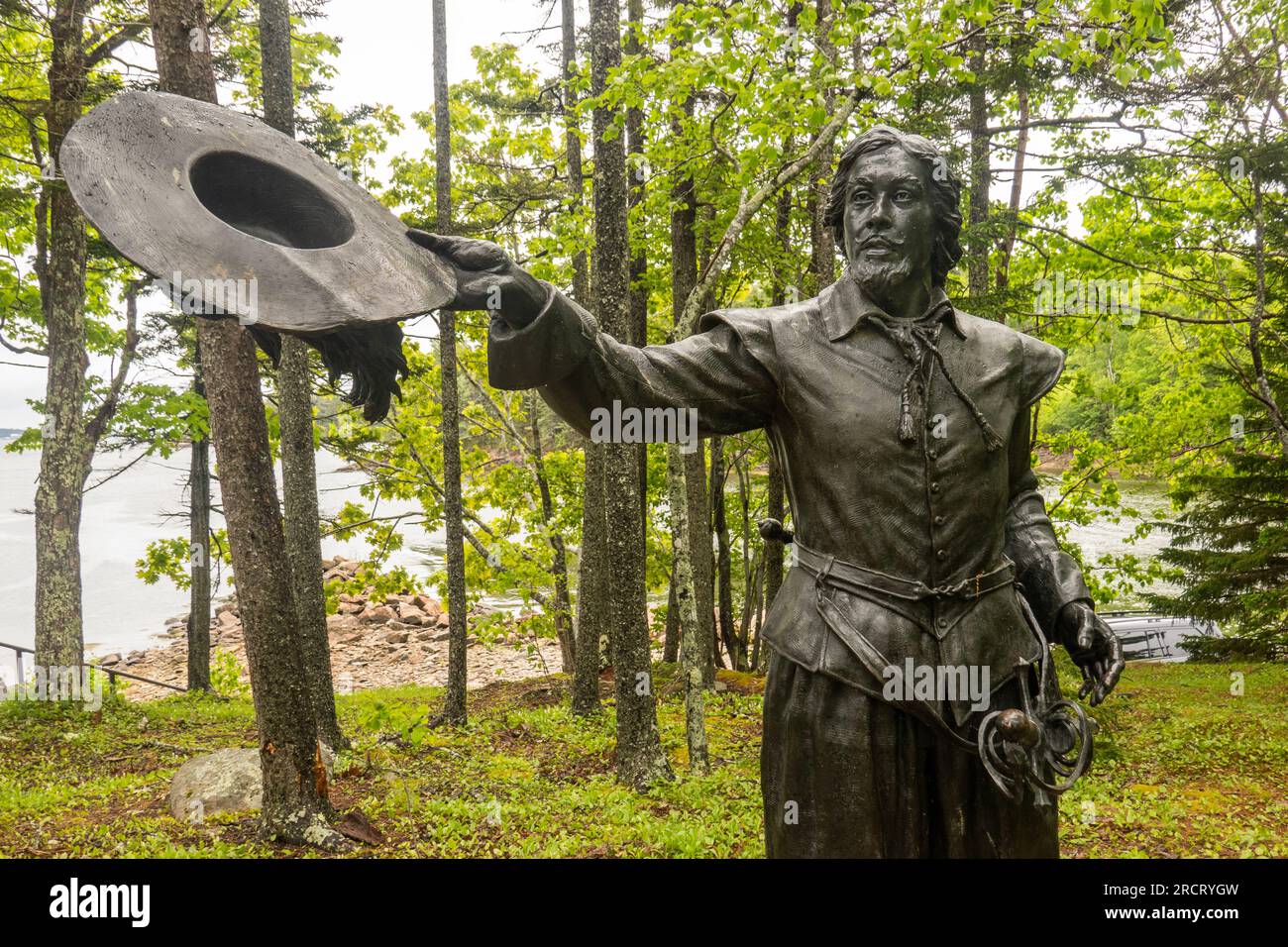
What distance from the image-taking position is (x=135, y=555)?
4306cm

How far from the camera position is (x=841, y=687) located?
2.18m

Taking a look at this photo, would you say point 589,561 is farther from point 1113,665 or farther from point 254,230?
point 254,230

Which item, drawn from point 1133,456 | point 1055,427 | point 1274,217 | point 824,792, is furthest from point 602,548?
point 1055,427

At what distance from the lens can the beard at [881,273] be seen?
230 cm

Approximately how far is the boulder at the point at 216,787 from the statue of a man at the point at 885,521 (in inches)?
263

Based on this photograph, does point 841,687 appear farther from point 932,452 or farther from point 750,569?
point 750,569

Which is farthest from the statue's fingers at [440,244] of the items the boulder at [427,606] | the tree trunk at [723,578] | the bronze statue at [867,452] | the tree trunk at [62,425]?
the boulder at [427,606]

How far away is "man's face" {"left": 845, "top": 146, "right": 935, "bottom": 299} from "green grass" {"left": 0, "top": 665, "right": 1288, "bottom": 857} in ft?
17.2

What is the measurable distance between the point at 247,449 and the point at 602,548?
20.5ft

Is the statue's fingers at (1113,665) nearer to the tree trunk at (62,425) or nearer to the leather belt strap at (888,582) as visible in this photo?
the leather belt strap at (888,582)

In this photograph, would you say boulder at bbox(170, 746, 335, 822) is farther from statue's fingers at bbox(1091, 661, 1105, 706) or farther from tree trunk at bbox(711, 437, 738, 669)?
tree trunk at bbox(711, 437, 738, 669)

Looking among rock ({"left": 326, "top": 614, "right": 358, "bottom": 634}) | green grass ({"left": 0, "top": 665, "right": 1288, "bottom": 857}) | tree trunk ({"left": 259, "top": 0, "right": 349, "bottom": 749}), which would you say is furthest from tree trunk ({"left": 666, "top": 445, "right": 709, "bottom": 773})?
rock ({"left": 326, "top": 614, "right": 358, "bottom": 634})

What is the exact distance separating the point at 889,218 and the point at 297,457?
24.1 ft

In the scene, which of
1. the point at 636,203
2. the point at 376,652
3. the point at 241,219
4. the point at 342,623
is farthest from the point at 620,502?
the point at 342,623
